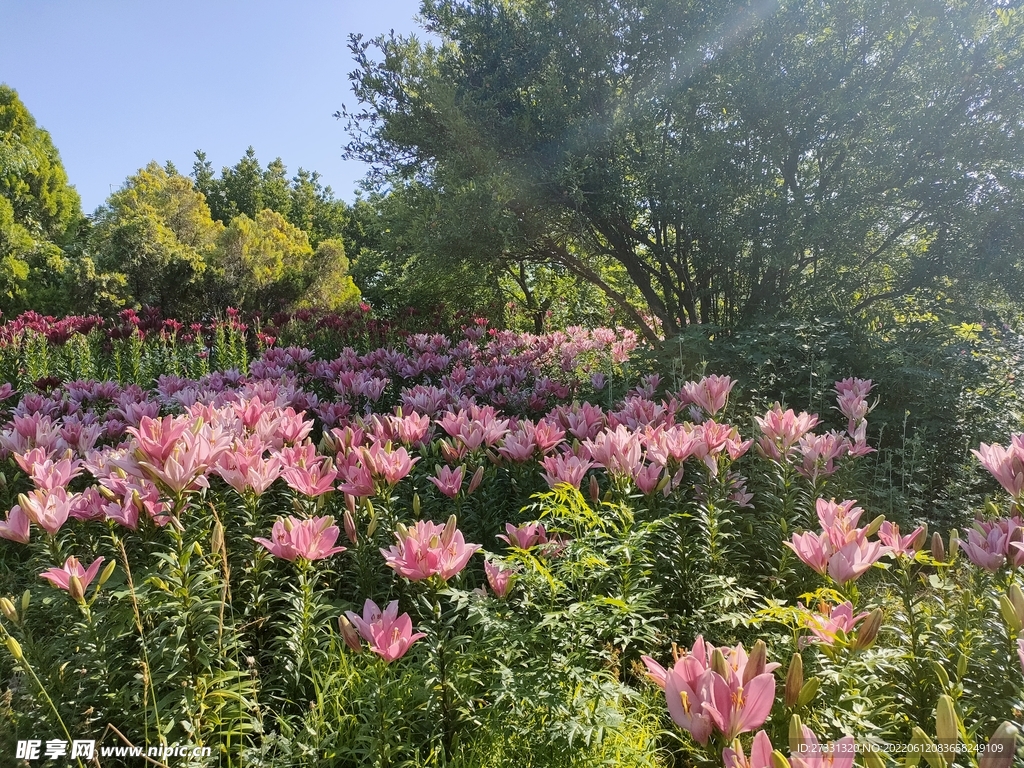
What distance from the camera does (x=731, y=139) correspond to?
609 centimetres

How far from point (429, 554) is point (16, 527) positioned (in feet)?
4.39

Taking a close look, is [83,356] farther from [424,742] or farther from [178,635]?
[424,742]

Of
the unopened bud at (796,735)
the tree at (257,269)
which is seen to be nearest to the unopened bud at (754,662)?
the unopened bud at (796,735)

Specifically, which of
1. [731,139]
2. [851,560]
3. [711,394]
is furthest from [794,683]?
[731,139]

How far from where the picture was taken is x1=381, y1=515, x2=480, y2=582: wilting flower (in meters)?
1.53

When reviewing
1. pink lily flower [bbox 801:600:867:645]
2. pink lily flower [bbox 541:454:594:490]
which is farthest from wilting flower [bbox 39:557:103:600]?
pink lily flower [bbox 801:600:867:645]

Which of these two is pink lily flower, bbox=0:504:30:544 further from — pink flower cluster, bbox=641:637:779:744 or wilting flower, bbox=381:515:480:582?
pink flower cluster, bbox=641:637:779:744

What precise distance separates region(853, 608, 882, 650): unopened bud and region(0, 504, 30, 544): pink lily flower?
7.79ft

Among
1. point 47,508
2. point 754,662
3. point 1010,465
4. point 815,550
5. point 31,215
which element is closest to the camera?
point 754,662

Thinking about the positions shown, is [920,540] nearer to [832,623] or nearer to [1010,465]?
[1010,465]

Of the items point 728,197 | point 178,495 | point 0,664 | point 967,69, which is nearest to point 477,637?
point 178,495

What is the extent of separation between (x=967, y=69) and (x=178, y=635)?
747 cm

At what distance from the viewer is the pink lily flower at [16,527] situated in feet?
5.76

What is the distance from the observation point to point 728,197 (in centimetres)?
592
